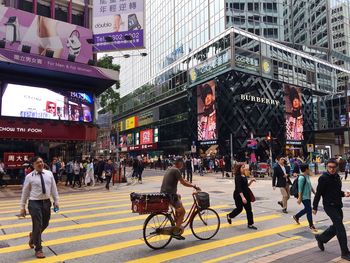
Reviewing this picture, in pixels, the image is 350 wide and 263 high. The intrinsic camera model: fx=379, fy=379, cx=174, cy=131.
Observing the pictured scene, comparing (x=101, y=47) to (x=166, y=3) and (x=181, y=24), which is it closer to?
(x=181, y=24)

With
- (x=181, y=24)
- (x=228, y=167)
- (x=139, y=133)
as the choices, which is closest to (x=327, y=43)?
(x=181, y=24)

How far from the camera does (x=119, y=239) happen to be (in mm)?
8289

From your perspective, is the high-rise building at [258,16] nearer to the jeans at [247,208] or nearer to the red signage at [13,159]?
the red signage at [13,159]

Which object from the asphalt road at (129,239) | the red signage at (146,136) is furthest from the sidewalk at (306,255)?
the red signage at (146,136)

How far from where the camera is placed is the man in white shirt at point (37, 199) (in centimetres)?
692

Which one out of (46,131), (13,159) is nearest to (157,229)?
(13,159)

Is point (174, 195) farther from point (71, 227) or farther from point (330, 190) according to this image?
point (71, 227)

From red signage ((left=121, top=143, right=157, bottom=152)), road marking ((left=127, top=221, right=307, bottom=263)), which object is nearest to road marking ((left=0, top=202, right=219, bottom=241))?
road marking ((left=127, top=221, right=307, bottom=263))

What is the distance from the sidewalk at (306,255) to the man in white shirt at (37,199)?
388 cm

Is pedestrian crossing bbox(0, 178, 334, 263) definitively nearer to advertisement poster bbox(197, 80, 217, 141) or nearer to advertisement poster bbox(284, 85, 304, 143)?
advertisement poster bbox(197, 80, 217, 141)

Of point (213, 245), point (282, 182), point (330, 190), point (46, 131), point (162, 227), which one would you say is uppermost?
point (46, 131)

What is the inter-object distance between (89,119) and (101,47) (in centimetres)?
530

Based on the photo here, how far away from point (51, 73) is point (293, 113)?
41.2 metres

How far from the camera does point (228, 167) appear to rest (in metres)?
32.7
